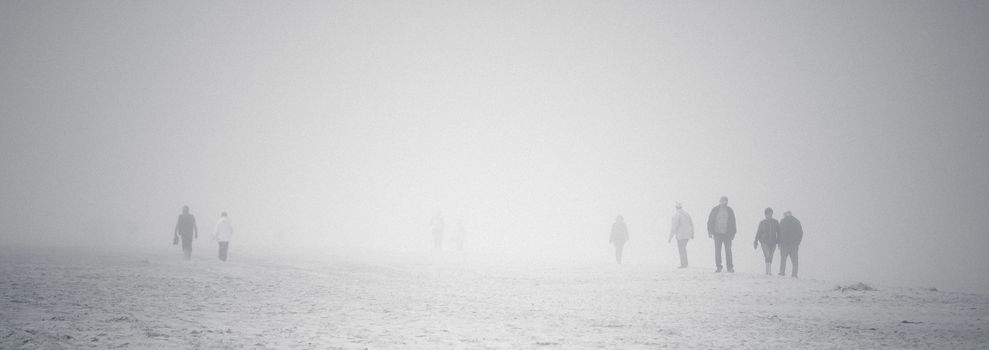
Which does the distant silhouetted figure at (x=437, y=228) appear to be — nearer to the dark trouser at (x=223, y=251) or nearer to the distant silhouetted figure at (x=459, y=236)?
the distant silhouetted figure at (x=459, y=236)

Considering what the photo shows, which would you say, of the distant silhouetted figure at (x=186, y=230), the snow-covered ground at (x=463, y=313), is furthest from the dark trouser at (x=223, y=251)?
the snow-covered ground at (x=463, y=313)

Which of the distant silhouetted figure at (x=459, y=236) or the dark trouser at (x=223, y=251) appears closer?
the dark trouser at (x=223, y=251)

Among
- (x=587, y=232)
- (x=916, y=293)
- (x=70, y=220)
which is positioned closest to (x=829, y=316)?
(x=916, y=293)

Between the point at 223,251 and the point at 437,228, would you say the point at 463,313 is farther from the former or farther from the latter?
the point at 437,228

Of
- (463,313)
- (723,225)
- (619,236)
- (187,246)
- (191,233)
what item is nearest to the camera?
(463,313)

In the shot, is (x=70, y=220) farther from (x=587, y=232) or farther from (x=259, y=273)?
(x=587, y=232)

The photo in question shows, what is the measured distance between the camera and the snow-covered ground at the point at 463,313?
727 cm

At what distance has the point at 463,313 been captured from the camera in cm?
998

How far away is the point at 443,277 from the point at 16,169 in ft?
674

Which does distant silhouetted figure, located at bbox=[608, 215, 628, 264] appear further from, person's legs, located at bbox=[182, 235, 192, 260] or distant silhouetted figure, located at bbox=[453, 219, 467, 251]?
person's legs, located at bbox=[182, 235, 192, 260]

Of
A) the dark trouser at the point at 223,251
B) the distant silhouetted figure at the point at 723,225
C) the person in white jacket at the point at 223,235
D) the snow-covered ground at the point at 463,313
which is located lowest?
the snow-covered ground at the point at 463,313

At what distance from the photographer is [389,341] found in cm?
740

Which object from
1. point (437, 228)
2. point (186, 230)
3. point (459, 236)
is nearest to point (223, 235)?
point (186, 230)

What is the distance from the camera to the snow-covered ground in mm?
7270
